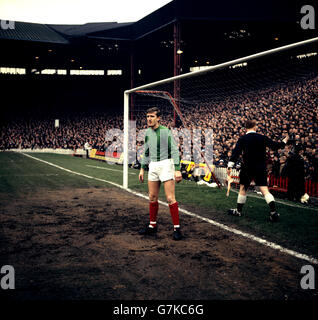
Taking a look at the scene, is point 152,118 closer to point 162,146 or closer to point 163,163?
point 162,146

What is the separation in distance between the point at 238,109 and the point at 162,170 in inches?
487

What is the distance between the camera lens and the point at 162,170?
16.5 feet

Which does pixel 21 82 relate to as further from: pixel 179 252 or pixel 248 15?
pixel 179 252

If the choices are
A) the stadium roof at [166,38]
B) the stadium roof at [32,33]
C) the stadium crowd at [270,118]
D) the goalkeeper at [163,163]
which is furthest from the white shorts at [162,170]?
the stadium roof at [32,33]

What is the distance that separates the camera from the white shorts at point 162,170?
16.4 ft

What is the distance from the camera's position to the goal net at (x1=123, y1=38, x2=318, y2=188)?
11688 millimetres

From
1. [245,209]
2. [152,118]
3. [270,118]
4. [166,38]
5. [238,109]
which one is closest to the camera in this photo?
[152,118]

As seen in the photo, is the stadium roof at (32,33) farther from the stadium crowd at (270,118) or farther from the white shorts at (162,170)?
the white shorts at (162,170)

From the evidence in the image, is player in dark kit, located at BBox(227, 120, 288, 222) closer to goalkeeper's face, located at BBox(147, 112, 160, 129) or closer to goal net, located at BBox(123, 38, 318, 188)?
goalkeeper's face, located at BBox(147, 112, 160, 129)

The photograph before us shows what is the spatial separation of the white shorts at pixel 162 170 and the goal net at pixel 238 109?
518 cm

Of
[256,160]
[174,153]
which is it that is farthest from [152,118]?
[256,160]
